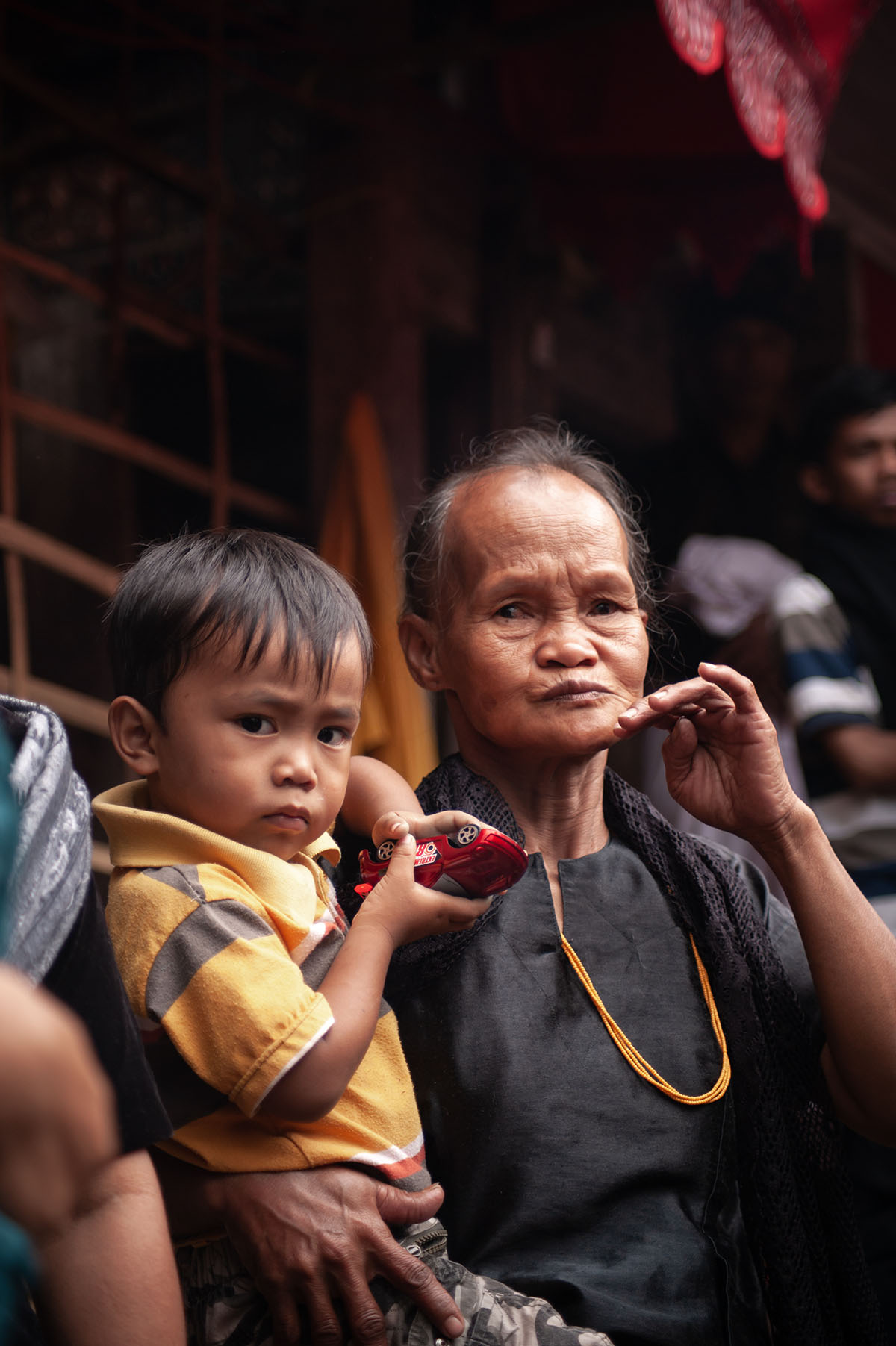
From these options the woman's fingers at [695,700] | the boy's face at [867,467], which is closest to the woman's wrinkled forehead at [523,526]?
the woman's fingers at [695,700]

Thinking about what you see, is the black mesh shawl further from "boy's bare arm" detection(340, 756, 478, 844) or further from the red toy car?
the red toy car

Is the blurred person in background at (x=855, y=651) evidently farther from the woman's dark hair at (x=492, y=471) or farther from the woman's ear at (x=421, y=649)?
the woman's ear at (x=421, y=649)

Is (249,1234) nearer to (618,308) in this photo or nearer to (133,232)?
(133,232)

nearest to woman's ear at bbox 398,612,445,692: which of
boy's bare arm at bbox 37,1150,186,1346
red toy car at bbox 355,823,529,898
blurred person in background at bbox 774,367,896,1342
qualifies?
red toy car at bbox 355,823,529,898

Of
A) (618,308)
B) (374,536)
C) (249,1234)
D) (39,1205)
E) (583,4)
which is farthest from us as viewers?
(618,308)

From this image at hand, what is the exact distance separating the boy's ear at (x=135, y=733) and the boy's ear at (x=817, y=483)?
2496 mm

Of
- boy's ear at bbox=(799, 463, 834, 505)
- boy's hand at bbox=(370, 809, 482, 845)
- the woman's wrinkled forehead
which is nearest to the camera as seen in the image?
boy's hand at bbox=(370, 809, 482, 845)

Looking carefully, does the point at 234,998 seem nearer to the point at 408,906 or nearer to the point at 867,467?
the point at 408,906

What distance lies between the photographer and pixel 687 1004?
69.3 inches

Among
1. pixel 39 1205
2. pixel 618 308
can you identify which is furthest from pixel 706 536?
pixel 39 1205

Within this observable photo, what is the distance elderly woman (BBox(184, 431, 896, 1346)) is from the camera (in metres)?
1.58

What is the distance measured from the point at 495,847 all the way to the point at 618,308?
410cm

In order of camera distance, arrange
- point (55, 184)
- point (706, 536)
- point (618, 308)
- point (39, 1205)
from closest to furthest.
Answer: point (39, 1205) → point (55, 184) → point (706, 536) → point (618, 308)

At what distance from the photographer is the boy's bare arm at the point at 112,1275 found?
115 cm
